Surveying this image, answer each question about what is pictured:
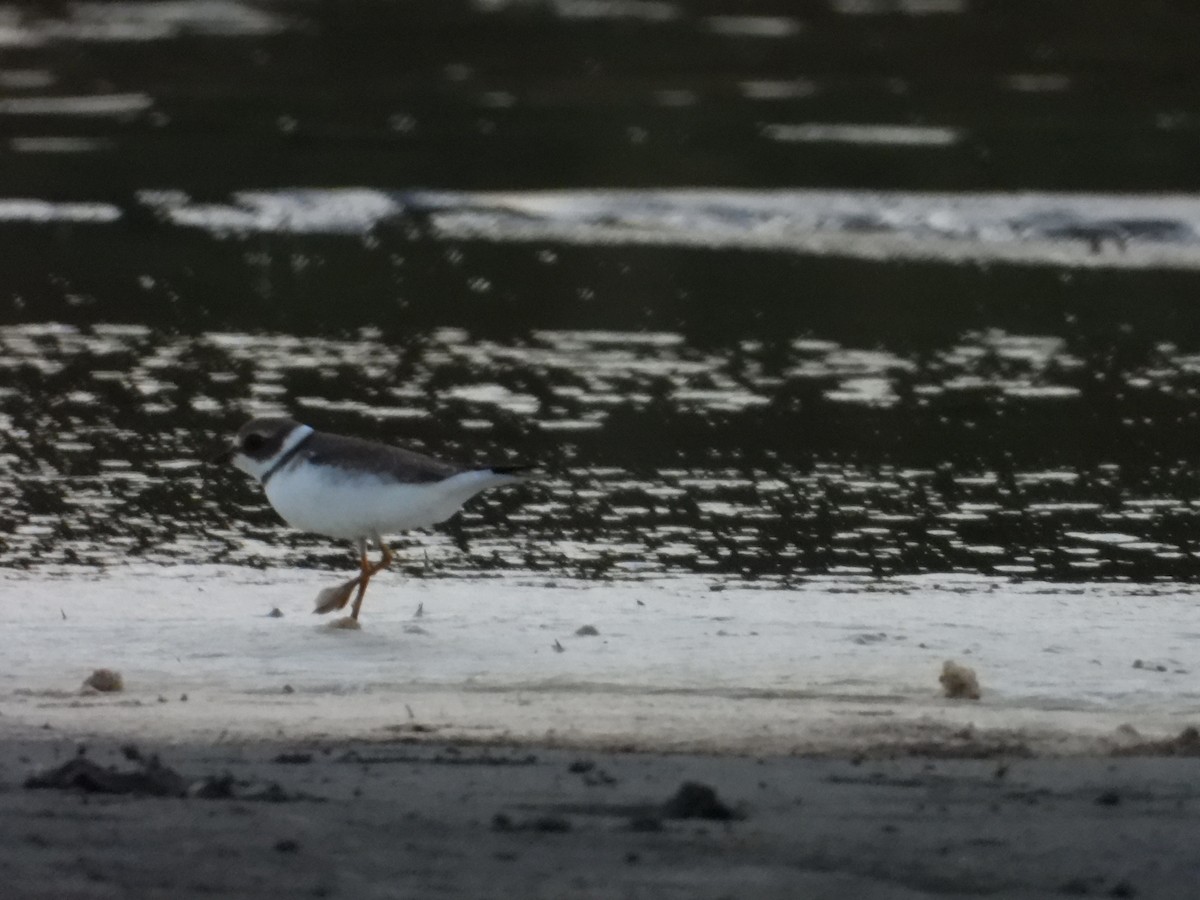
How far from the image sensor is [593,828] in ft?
18.5

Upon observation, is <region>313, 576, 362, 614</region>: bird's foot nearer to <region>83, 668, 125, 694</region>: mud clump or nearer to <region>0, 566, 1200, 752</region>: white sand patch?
<region>0, 566, 1200, 752</region>: white sand patch

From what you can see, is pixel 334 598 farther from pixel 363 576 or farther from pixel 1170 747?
pixel 1170 747

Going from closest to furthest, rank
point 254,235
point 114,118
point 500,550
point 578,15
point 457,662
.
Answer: point 457,662 → point 500,550 → point 254,235 → point 114,118 → point 578,15

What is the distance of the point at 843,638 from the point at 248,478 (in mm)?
3882

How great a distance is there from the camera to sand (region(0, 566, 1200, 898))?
5320 mm

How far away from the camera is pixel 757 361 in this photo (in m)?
14.1

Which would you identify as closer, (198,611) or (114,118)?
(198,611)

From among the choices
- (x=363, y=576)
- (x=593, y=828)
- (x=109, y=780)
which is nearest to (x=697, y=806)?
(x=593, y=828)

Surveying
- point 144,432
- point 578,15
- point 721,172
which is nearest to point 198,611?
point 144,432

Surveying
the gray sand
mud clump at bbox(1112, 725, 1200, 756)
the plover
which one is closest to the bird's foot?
the plover

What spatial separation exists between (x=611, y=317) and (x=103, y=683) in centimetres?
825

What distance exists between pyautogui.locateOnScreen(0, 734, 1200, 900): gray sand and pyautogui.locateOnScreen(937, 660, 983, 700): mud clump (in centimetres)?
92

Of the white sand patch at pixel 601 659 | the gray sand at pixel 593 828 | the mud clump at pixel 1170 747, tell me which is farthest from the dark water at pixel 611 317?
the gray sand at pixel 593 828

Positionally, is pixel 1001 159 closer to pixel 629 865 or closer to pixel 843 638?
pixel 843 638
